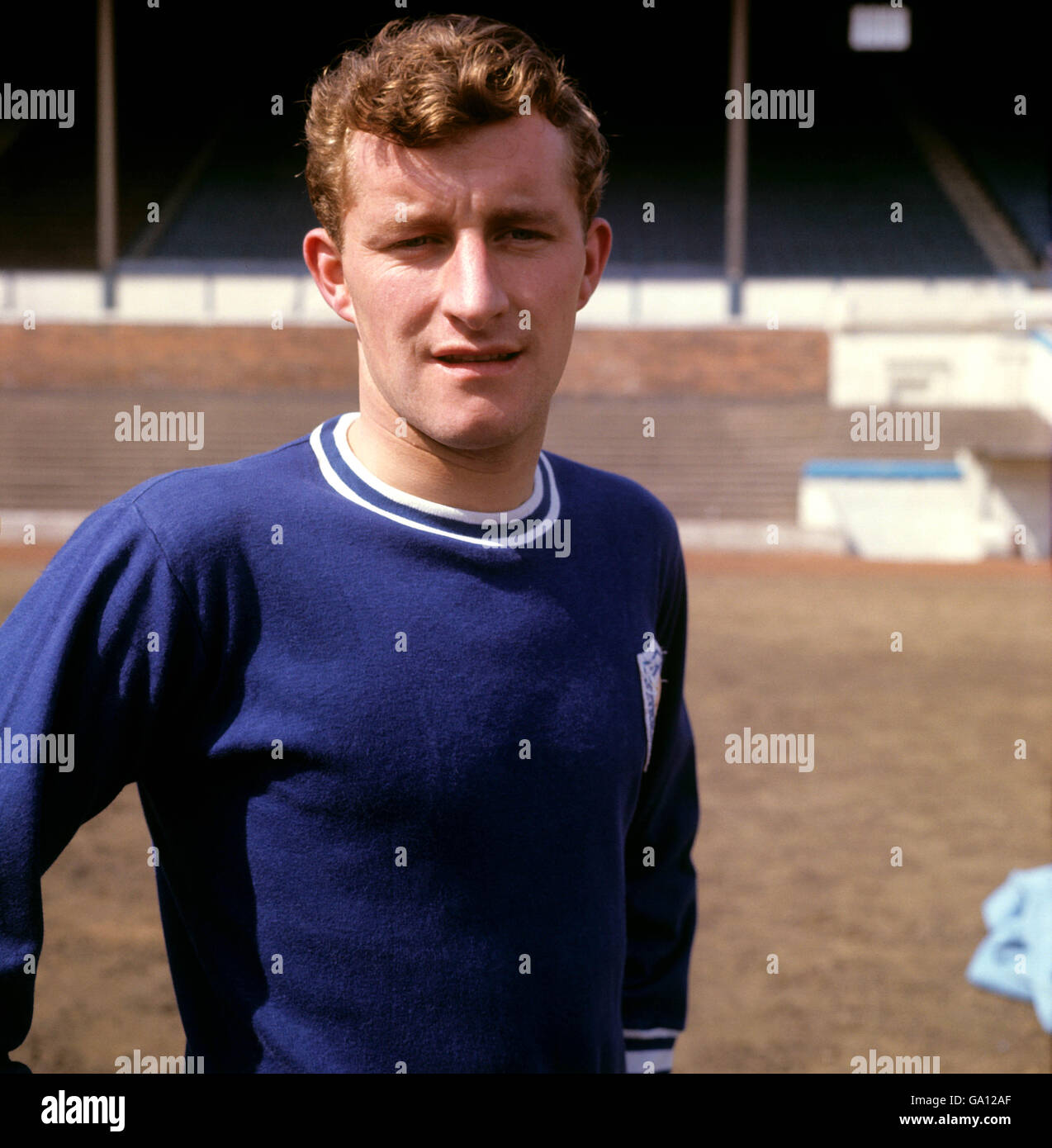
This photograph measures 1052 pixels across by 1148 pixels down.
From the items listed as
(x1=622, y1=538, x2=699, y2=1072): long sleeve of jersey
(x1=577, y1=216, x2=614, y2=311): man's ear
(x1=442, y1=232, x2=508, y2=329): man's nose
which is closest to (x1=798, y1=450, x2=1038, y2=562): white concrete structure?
(x1=622, y1=538, x2=699, y2=1072): long sleeve of jersey

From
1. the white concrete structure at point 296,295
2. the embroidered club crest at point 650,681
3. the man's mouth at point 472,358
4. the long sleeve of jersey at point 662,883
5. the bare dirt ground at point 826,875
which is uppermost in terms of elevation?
the man's mouth at point 472,358

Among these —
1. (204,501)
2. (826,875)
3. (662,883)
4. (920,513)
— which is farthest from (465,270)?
(920,513)

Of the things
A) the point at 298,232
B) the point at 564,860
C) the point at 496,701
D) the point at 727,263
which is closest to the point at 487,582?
the point at 496,701

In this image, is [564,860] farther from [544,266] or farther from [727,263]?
[727,263]

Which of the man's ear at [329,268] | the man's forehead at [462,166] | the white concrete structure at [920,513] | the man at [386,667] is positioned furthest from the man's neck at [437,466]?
the white concrete structure at [920,513]

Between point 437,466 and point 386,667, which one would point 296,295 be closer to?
point 437,466

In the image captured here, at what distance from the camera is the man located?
4.54ft

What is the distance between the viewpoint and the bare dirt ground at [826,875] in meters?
3.96

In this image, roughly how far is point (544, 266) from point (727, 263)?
2249 cm

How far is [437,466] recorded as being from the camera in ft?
5.01

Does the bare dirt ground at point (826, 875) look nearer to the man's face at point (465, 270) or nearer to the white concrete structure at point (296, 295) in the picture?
the man's face at point (465, 270)

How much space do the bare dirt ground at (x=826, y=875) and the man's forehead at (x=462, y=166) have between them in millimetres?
3059

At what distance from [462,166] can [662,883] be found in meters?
1.13

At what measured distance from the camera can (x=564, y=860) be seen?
1.52m
